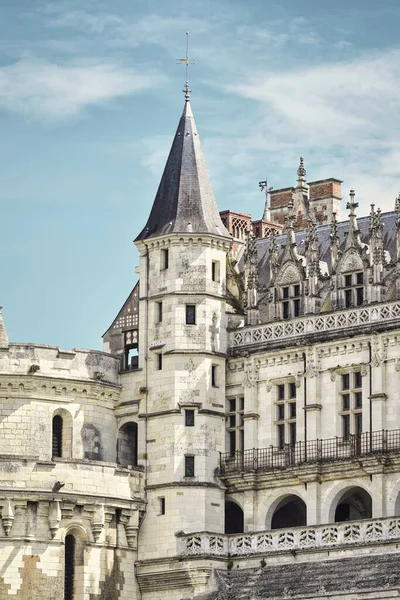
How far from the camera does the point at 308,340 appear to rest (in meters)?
73.1

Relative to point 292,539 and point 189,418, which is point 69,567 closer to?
point 189,418

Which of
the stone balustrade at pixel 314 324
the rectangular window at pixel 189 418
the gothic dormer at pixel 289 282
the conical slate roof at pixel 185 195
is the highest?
the conical slate roof at pixel 185 195

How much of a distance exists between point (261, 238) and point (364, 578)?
58.6 feet

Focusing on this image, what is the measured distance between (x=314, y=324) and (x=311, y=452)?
4368 mm

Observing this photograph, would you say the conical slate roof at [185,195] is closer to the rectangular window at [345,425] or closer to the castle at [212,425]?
the castle at [212,425]

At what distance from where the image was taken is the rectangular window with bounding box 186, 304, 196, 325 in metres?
75.3

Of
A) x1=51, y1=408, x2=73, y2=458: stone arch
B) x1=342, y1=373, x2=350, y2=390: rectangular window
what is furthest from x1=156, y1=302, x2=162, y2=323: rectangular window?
x1=342, y1=373, x2=350, y2=390: rectangular window

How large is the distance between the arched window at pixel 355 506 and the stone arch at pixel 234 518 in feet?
12.4

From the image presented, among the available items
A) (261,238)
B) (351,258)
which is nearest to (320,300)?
(351,258)

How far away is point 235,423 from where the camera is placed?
247 feet

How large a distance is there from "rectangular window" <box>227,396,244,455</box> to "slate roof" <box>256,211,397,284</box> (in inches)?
188

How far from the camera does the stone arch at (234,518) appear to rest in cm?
7650

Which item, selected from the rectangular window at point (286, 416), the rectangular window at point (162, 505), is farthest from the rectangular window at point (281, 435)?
the rectangular window at point (162, 505)

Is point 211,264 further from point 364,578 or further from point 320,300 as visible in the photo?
point 364,578
